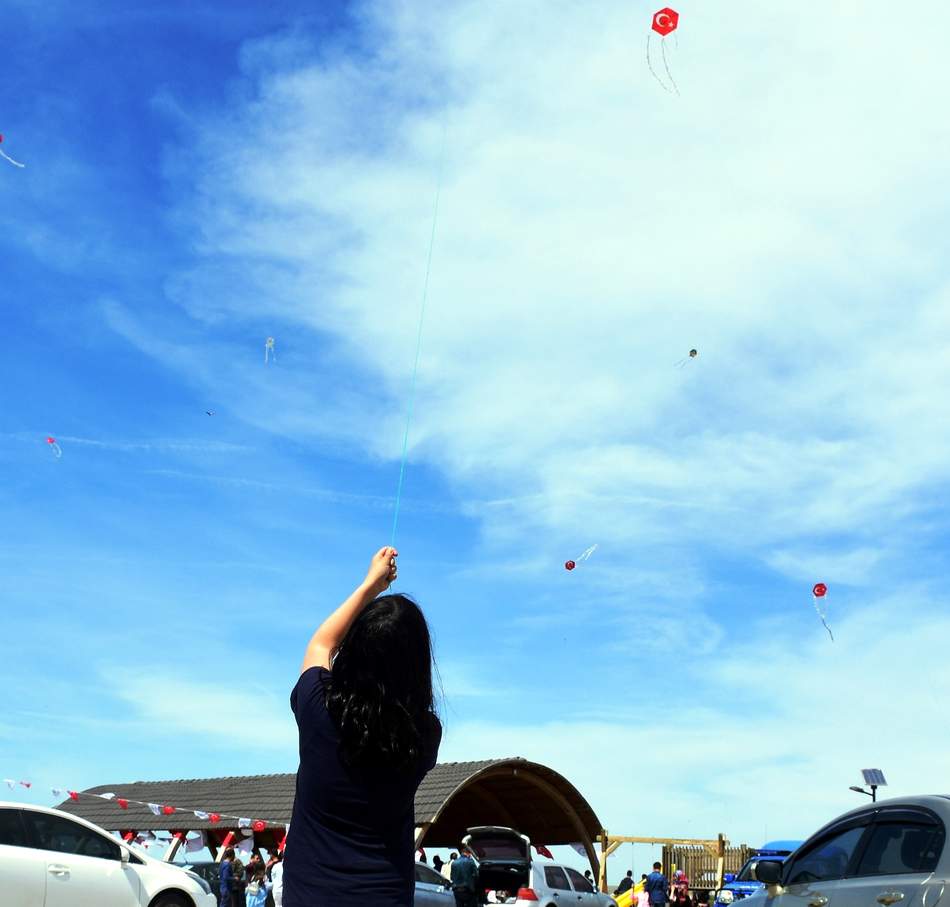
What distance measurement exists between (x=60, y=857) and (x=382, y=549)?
393 inches

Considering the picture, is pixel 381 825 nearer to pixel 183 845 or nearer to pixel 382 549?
pixel 382 549

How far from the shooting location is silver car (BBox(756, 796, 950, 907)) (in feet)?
19.7

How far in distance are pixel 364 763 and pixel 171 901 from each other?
1136 centimetres

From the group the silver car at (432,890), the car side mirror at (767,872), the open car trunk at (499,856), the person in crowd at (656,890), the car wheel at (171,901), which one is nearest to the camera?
the car side mirror at (767,872)

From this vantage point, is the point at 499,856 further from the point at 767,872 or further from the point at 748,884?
the point at 767,872

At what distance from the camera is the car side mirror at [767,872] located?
722 cm

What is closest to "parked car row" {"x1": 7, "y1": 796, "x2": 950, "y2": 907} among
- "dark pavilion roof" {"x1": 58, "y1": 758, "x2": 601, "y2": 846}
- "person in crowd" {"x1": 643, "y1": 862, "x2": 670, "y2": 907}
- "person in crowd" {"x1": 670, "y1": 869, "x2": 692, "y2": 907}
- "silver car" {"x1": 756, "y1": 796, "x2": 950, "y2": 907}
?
"silver car" {"x1": 756, "y1": 796, "x2": 950, "y2": 907}

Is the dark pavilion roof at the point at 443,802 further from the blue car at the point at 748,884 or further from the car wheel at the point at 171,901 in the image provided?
the car wheel at the point at 171,901

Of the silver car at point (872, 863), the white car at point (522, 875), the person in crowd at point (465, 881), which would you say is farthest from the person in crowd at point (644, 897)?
the silver car at point (872, 863)

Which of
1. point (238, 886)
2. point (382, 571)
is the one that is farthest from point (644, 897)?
point (382, 571)

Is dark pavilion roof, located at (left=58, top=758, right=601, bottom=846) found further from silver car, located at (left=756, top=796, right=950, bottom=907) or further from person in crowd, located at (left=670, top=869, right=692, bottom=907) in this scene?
silver car, located at (left=756, top=796, right=950, bottom=907)

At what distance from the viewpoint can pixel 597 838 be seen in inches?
1281

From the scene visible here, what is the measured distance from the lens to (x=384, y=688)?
3.04 metres

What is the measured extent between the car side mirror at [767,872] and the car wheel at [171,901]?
7983mm
